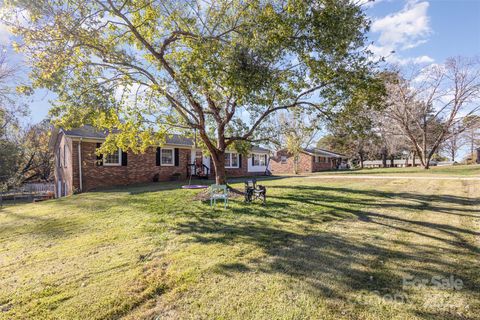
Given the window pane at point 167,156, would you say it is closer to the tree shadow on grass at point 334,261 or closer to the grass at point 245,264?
the grass at point 245,264

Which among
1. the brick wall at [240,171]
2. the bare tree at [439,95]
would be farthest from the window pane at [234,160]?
the bare tree at [439,95]

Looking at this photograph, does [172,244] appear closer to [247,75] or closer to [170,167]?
[247,75]

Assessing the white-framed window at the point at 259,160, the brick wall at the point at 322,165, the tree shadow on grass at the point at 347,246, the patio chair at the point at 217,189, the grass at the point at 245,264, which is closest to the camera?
the grass at the point at 245,264

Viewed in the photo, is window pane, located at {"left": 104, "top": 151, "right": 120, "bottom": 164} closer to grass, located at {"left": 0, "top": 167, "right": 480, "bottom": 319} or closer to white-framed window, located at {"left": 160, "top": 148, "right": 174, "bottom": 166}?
white-framed window, located at {"left": 160, "top": 148, "right": 174, "bottom": 166}

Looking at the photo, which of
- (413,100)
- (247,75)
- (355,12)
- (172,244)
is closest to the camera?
(172,244)

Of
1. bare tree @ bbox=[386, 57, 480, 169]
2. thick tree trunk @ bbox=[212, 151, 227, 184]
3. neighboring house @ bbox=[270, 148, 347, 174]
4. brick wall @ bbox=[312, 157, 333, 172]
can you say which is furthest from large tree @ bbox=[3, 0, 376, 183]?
brick wall @ bbox=[312, 157, 333, 172]

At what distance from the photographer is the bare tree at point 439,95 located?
915 inches

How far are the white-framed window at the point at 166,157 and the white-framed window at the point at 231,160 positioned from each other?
19.7ft

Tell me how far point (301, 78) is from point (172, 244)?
21.5 feet

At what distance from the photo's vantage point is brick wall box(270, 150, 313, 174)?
35.3 metres

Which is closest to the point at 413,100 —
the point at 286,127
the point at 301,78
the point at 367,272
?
the point at 286,127

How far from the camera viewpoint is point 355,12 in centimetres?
693

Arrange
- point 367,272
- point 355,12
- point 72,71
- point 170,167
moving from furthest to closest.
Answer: point 170,167, point 72,71, point 355,12, point 367,272

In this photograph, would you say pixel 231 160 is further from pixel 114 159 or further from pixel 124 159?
pixel 114 159
